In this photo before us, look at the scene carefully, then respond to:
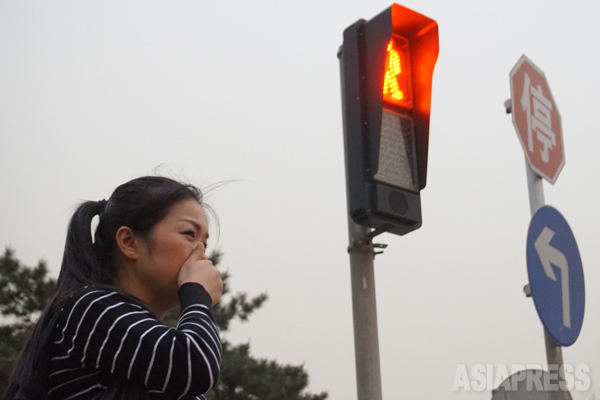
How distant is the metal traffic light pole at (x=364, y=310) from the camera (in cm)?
240

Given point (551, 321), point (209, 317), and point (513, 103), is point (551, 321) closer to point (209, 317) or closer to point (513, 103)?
point (513, 103)

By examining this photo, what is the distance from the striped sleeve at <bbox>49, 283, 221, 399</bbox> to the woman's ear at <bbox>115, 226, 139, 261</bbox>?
0.22 meters

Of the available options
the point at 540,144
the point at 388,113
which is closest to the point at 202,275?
the point at 388,113

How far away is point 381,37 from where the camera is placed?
8.46 feet

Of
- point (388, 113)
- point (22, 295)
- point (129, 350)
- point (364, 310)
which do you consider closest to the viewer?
point (129, 350)

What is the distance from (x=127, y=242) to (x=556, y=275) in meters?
2.05

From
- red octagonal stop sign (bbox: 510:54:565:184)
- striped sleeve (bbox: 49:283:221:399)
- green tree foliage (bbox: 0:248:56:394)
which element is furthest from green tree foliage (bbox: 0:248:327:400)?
striped sleeve (bbox: 49:283:221:399)

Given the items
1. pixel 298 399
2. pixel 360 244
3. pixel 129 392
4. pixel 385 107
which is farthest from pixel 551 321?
pixel 298 399

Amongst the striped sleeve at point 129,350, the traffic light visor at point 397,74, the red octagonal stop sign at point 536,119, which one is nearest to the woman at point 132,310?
the striped sleeve at point 129,350

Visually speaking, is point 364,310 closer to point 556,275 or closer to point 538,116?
point 556,275

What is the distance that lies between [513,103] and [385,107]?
3.99 feet

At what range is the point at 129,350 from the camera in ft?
4.79

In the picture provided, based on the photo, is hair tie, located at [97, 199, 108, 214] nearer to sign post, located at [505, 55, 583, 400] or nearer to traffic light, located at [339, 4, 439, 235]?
traffic light, located at [339, 4, 439, 235]

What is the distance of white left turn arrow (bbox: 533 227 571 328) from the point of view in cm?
314
